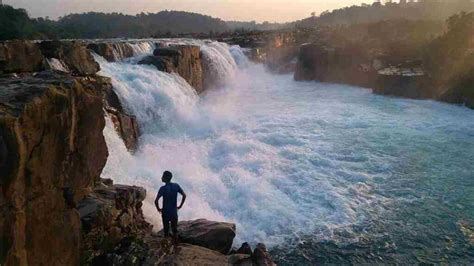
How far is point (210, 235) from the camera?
8.38 meters

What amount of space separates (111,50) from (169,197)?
15801 millimetres

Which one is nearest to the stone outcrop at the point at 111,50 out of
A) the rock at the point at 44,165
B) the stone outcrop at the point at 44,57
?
the stone outcrop at the point at 44,57

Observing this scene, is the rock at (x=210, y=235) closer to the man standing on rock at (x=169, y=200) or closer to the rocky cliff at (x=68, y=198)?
the rocky cliff at (x=68, y=198)

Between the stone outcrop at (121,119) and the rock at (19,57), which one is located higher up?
the rock at (19,57)

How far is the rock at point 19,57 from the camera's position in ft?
38.4

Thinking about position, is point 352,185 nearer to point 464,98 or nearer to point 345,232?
point 345,232

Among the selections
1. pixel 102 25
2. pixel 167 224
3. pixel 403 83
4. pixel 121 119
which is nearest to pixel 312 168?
pixel 121 119

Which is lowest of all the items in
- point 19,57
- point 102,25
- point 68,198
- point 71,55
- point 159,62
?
point 102,25

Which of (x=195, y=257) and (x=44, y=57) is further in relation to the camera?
(x=44, y=57)

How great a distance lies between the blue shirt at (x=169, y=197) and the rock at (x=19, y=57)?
663 centimetres

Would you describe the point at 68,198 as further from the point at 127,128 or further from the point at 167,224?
the point at 127,128

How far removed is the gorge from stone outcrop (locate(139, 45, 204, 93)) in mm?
160

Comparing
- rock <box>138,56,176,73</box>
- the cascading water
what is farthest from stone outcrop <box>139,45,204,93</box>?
the cascading water

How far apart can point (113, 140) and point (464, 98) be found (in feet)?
69.0
